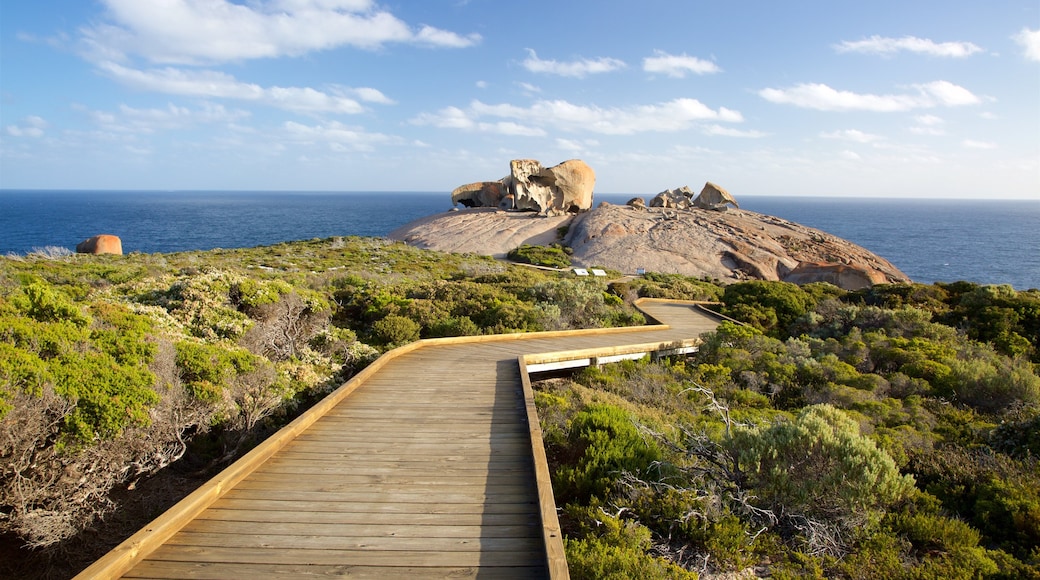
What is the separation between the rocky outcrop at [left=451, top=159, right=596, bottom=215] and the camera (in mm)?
47312

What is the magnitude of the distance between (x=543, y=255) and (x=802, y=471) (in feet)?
103

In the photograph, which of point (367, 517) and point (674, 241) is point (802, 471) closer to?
point (367, 517)

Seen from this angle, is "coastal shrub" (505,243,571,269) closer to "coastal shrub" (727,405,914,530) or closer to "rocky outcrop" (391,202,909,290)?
"rocky outcrop" (391,202,909,290)

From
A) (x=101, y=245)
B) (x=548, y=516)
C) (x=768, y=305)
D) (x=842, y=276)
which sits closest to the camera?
(x=548, y=516)

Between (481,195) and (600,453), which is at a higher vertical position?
(481,195)

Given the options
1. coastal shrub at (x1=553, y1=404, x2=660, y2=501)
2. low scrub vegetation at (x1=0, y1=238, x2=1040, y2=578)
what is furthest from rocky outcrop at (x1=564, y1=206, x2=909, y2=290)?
coastal shrub at (x1=553, y1=404, x2=660, y2=501)

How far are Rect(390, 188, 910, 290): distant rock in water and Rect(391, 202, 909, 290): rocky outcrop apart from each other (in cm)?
6

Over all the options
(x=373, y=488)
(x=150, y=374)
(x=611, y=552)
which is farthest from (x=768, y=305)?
(x=150, y=374)

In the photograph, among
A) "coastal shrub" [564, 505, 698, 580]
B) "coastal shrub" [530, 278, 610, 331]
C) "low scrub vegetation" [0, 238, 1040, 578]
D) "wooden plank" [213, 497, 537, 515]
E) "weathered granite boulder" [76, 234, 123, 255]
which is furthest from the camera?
"weathered granite boulder" [76, 234, 123, 255]

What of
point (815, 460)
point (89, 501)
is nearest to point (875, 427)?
point (815, 460)

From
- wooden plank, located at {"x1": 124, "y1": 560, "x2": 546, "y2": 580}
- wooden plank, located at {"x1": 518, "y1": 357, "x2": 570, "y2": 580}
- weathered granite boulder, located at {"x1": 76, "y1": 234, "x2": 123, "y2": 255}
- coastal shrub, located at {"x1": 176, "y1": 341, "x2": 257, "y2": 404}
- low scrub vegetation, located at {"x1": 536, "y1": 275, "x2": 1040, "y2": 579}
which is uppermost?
weathered granite boulder, located at {"x1": 76, "y1": 234, "x2": 123, "y2": 255}

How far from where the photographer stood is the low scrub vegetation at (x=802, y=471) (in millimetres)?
4652

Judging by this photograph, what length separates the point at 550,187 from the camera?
4825 centimetres

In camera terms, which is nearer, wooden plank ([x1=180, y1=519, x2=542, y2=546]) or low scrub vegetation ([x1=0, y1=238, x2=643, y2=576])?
wooden plank ([x1=180, y1=519, x2=542, y2=546])
